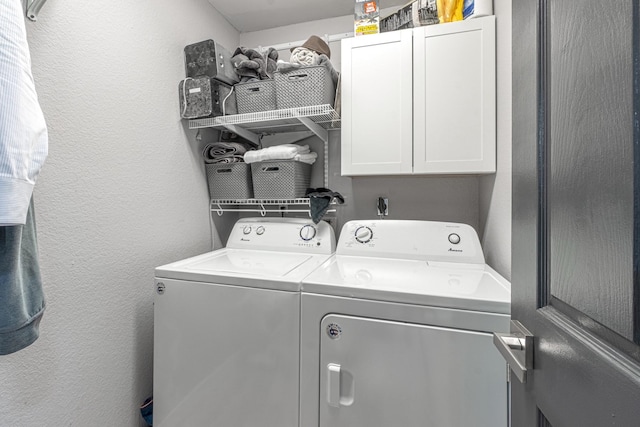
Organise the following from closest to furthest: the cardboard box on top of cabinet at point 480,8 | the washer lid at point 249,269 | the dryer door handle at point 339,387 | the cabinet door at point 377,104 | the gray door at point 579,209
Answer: the gray door at point 579,209 < the dryer door handle at point 339,387 < the washer lid at point 249,269 < the cardboard box on top of cabinet at point 480,8 < the cabinet door at point 377,104

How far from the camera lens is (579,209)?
0.40 metres

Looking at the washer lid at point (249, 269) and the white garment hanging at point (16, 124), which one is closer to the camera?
the white garment hanging at point (16, 124)

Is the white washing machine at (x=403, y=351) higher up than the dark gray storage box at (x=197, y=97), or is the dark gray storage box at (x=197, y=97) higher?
the dark gray storage box at (x=197, y=97)

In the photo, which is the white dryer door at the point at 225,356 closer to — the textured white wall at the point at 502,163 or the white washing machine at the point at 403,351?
the white washing machine at the point at 403,351

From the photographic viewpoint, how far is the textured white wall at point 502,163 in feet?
3.72

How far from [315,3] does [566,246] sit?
196 cm

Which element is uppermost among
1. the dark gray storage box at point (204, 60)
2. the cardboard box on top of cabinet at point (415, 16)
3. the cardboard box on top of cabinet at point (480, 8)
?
the cardboard box on top of cabinet at point (415, 16)

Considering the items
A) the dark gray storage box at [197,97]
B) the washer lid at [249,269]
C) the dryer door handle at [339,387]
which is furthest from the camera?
the dark gray storage box at [197,97]

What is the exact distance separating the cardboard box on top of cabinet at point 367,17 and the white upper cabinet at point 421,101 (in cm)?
9

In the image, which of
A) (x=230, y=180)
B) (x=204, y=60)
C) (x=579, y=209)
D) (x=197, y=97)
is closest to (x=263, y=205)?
(x=230, y=180)

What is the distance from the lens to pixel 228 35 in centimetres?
199

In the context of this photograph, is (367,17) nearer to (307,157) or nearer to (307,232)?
(307,157)

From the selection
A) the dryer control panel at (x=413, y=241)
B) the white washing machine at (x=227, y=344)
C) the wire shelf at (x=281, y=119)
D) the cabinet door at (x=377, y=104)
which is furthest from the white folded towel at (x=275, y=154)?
the white washing machine at (x=227, y=344)

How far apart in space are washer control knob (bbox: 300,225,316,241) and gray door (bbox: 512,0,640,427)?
112 centimetres
